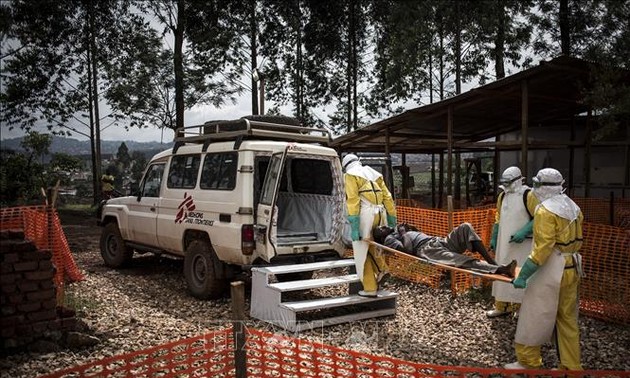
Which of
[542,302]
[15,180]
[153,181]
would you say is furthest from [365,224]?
[15,180]

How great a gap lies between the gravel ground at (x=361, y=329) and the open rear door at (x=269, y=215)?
0.89 metres

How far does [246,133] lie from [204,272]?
6.48 ft

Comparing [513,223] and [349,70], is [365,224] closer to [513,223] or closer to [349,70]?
[513,223]

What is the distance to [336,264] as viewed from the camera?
646 centimetres

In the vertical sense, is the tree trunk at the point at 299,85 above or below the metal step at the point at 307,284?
above

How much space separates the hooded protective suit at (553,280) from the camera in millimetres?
4164

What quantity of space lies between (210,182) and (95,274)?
314cm

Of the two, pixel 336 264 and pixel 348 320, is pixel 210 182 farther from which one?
pixel 348 320

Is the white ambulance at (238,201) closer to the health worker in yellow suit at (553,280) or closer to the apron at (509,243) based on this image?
the apron at (509,243)

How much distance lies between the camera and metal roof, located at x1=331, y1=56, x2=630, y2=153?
30.0ft

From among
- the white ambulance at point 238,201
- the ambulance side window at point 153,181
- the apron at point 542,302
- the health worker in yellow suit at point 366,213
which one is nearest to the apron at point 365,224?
the health worker in yellow suit at point 366,213

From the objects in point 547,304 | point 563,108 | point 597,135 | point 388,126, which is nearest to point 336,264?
point 547,304

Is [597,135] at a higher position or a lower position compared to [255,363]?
higher

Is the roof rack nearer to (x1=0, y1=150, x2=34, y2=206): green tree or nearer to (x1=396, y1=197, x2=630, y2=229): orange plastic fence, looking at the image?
(x1=0, y1=150, x2=34, y2=206): green tree
